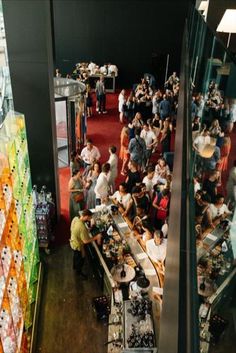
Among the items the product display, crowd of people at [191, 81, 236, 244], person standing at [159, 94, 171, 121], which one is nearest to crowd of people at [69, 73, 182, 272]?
person standing at [159, 94, 171, 121]

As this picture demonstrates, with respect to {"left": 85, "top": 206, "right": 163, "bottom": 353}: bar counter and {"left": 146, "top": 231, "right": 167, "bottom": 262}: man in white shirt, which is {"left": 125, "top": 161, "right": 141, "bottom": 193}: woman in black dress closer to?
{"left": 85, "top": 206, "right": 163, "bottom": 353}: bar counter

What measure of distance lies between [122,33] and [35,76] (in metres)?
11.5

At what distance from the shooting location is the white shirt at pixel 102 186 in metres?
6.82

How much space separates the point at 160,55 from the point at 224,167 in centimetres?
1568

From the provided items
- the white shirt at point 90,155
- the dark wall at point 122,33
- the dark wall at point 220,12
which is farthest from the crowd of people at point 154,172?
the dark wall at point 122,33

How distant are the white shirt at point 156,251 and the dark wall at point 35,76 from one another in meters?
2.64

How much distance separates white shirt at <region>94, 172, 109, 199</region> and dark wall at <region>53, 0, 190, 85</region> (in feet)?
37.9

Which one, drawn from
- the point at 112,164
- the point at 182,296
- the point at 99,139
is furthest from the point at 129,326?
the point at 99,139

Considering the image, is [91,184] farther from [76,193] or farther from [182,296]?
[182,296]

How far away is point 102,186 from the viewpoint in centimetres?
682

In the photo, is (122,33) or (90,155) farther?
(122,33)

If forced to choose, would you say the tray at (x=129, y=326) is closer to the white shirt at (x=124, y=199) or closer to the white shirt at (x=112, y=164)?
the white shirt at (x=124, y=199)

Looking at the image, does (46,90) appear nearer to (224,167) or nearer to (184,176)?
(224,167)

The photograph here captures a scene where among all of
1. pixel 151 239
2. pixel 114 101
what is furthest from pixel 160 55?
pixel 151 239
